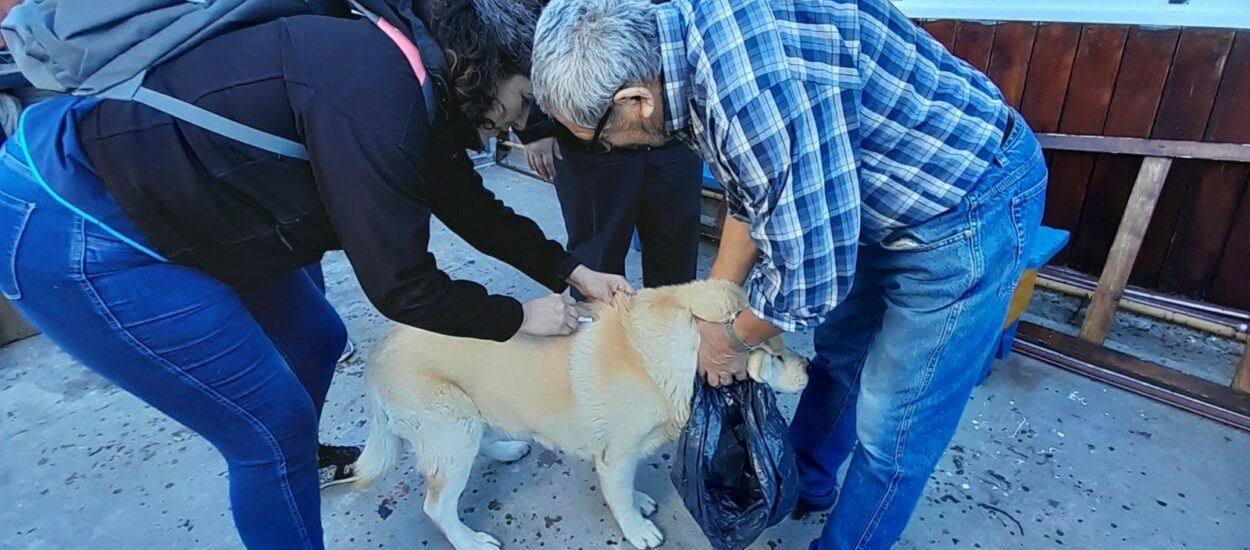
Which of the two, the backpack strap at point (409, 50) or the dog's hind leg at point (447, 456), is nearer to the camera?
the backpack strap at point (409, 50)

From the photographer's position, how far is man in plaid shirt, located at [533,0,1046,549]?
42.6 inches

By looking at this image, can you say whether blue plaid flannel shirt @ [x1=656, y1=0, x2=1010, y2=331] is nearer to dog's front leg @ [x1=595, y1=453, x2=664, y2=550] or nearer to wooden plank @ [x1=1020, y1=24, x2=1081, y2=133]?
dog's front leg @ [x1=595, y1=453, x2=664, y2=550]

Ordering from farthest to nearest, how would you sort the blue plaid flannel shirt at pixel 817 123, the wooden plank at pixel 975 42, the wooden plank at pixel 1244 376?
the wooden plank at pixel 975 42
the wooden plank at pixel 1244 376
the blue plaid flannel shirt at pixel 817 123

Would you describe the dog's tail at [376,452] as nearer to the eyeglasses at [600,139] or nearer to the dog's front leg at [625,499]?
the dog's front leg at [625,499]

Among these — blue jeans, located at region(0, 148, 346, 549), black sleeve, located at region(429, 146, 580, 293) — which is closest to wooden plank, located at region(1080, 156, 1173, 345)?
black sleeve, located at region(429, 146, 580, 293)

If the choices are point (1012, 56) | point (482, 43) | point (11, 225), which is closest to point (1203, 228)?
point (1012, 56)

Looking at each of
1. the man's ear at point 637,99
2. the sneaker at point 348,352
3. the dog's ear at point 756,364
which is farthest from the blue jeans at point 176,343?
the sneaker at point 348,352

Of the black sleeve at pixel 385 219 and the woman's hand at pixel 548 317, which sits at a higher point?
the black sleeve at pixel 385 219

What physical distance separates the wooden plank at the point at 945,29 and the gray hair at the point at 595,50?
2827 millimetres

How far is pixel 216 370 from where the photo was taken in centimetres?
133

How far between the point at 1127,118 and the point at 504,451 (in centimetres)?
297

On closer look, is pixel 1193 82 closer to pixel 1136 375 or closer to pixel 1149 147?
pixel 1149 147

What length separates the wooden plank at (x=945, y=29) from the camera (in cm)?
336

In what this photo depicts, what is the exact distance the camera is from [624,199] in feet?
8.26
